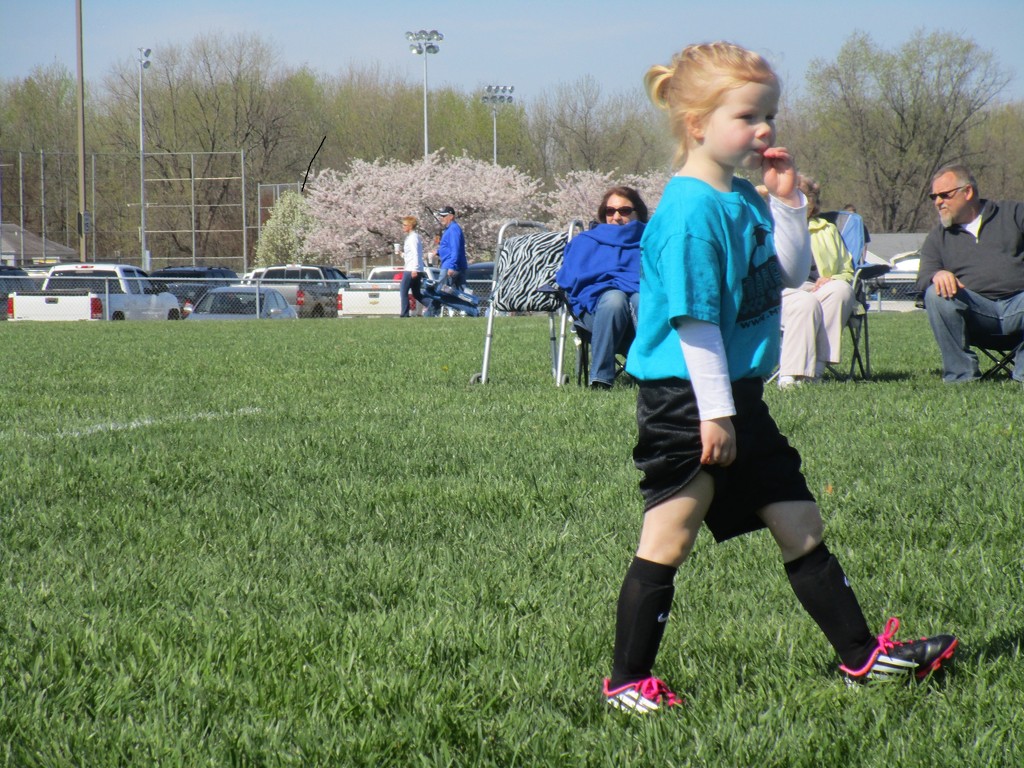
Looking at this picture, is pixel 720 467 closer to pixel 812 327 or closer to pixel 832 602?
pixel 832 602

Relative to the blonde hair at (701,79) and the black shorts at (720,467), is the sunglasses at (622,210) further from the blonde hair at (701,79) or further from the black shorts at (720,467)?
the black shorts at (720,467)

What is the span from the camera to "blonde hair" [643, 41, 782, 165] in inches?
90.2

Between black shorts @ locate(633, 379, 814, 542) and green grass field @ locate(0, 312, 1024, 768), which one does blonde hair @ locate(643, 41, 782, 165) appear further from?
green grass field @ locate(0, 312, 1024, 768)

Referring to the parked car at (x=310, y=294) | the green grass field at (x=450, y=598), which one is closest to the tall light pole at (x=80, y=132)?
the parked car at (x=310, y=294)

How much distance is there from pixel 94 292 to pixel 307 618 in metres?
26.2

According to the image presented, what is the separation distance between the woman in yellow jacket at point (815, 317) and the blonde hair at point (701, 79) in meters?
5.77

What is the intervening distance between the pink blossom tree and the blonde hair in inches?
2300

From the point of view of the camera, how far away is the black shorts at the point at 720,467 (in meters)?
2.28

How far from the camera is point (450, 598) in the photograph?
307cm

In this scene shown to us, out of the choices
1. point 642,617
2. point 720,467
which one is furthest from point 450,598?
point 720,467

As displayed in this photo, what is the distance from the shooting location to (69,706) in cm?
237

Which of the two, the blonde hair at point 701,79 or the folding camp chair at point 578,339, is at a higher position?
the blonde hair at point 701,79

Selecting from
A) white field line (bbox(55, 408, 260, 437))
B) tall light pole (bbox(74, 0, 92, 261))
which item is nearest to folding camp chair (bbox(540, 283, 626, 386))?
white field line (bbox(55, 408, 260, 437))

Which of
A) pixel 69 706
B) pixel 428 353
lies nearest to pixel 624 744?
pixel 69 706
